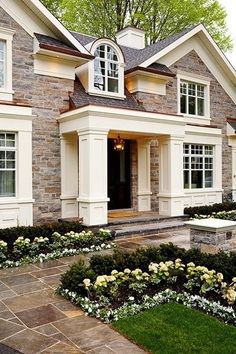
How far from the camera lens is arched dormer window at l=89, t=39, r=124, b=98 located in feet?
39.6

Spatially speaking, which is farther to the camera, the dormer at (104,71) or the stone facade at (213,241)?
the dormer at (104,71)

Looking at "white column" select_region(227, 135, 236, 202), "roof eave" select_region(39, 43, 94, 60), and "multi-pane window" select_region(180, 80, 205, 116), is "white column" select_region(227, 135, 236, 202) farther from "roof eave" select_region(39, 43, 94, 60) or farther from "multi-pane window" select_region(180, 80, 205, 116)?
"roof eave" select_region(39, 43, 94, 60)

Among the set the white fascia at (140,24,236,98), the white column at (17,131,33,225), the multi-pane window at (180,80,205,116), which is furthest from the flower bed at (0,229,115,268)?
the multi-pane window at (180,80,205,116)

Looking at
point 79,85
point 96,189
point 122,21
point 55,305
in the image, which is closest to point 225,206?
point 96,189

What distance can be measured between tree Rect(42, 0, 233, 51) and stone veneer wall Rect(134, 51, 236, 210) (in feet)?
29.1

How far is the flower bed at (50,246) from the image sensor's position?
A: 757 centimetres

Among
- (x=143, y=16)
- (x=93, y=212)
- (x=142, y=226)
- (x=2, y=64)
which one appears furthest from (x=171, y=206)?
(x=143, y=16)

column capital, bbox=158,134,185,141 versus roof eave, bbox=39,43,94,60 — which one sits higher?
roof eave, bbox=39,43,94,60

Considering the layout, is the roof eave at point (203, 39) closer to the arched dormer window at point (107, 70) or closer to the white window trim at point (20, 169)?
the arched dormer window at point (107, 70)

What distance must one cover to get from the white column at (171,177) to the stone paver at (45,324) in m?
6.60

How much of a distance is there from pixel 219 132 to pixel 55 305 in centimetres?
1260

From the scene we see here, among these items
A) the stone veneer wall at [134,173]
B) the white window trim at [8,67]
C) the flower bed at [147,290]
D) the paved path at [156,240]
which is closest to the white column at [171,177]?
the stone veneer wall at [134,173]

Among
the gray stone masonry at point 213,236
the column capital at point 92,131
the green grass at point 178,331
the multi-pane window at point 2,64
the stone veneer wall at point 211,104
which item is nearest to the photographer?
the green grass at point 178,331

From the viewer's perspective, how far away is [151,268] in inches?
224
